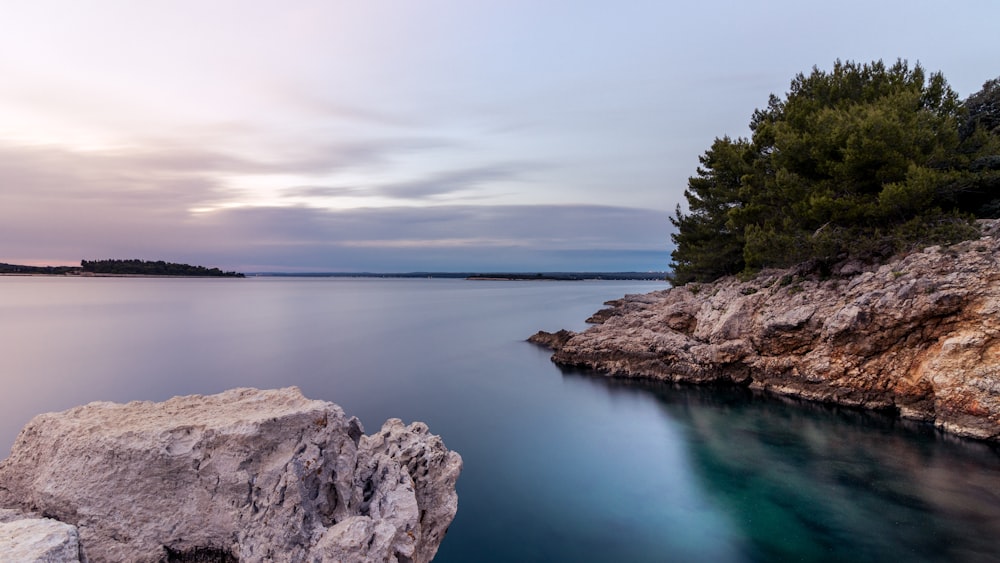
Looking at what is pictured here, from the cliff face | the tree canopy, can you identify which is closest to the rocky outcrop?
the cliff face

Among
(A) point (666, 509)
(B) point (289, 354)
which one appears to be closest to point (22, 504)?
(A) point (666, 509)

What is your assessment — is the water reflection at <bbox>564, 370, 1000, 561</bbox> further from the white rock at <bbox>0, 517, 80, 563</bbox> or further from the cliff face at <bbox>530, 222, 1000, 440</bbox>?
the white rock at <bbox>0, 517, 80, 563</bbox>

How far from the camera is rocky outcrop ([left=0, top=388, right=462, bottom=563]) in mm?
3609

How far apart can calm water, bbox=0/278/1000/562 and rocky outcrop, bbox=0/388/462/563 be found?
414 cm

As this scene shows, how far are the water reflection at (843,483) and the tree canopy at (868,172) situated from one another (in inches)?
206

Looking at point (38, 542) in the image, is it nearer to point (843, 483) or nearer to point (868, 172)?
point (843, 483)

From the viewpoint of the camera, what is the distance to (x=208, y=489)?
377 centimetres

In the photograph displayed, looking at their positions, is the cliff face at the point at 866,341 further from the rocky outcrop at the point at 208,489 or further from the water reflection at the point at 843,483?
the rocky outcrop at the point at 208,489

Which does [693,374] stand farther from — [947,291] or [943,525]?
[943,525]

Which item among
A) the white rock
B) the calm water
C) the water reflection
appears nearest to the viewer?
the white rock

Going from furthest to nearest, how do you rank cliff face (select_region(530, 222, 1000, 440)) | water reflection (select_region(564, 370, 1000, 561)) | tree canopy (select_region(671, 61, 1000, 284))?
tree canopy (select_region(671, 61, 1000, 284)), cliff face (select_region(530, 222, 1000, 440)), water reflection (select_region(564, 370, 1000, 561))

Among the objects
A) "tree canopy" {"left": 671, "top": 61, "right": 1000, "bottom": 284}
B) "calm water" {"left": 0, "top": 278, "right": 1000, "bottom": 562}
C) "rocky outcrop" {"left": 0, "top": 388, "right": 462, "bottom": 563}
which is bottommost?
"calm water" {"left": 0, "top": 278, "right": 1000, "bottom": 562}

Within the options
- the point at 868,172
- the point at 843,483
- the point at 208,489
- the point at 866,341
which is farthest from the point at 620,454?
the point at 868,172

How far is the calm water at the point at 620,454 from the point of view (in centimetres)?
736
